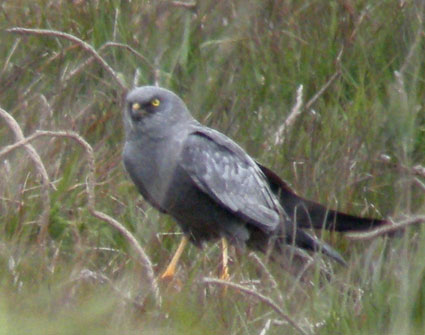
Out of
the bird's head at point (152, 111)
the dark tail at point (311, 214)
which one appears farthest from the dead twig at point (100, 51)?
the dark tail at point (311, 214)

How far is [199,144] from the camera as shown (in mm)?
6383

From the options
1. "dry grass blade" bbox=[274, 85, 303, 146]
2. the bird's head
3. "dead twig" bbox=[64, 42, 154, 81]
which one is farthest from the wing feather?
"dead twig" bbox=[64, 42, 154, 81]

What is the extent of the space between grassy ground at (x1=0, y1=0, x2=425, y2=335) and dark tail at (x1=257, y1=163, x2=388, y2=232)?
0.40ft

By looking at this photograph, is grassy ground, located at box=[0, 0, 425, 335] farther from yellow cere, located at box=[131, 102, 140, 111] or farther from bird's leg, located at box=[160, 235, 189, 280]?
yellow cere, located at box=[131, 102, 140, 111]

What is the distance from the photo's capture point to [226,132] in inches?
291

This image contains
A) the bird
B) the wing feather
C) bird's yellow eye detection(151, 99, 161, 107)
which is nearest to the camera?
the bird

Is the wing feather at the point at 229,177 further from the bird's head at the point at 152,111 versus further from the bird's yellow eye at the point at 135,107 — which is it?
the bird's yellow eye at the point at 135,107

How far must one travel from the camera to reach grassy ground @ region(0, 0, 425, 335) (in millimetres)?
4477

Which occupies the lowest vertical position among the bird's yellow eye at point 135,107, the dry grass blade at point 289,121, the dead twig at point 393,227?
the dry grass blade at point 289,121

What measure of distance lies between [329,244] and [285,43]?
77.2 inches

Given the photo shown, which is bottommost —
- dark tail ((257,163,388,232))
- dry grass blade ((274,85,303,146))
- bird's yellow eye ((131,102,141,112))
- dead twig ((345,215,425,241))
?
dry grass blade ((274,85,303,146))

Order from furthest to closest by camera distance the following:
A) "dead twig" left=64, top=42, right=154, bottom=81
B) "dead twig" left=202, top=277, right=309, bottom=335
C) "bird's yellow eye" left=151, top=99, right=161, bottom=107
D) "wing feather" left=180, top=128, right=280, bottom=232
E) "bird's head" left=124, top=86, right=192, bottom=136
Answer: "dead twig" left=64, top=42, right=154, bottom=81 < "bird's yellow eye" left=151, top=99, right=161, bottom=107 < "bird's head" left=124, top=86, right=192, bottom=136 < "wing feather" left=180, top=128, right=280, bottom=232 < "dead twig" left=202, top=277, right=309, bottom=335

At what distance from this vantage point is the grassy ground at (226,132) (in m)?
4.48

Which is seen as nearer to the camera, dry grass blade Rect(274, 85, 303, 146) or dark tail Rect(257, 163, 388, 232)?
dark tail Rect(257, 163, 388, 232)
